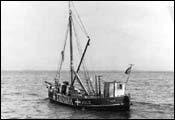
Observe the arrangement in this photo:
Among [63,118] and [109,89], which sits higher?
[109,89]

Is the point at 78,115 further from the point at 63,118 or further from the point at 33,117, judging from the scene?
the point at 33,117

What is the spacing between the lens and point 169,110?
178 ft

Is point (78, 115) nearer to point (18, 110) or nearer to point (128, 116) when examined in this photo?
point (128, 116)

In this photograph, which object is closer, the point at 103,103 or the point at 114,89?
the point at 103,103

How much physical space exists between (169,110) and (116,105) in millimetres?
11689

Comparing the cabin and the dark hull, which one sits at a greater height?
the cabin

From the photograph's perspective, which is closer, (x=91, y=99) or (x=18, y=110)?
(x=91, y=99)

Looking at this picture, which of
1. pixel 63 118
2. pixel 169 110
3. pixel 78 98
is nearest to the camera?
pixel 63 118

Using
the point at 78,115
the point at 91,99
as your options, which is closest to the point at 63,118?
the point at 78,115

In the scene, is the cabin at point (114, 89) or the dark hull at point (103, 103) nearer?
the dark hull at point (103, 103)

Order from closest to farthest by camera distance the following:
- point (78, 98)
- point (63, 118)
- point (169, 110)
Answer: point (63, 118)
point (78, 98)
point (169, 110)

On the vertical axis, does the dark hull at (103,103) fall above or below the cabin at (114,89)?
below

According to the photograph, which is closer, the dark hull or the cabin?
the dark hull

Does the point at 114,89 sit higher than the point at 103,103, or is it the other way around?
the point at 114,89
